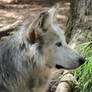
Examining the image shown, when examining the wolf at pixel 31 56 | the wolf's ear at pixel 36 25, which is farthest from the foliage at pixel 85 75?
the wolf's ear at pixel 36 25

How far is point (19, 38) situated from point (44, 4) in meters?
9.44

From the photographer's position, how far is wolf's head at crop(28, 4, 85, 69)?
2.44 metres

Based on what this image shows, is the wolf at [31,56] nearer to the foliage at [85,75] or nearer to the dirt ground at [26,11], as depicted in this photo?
the foliage at [85,75]

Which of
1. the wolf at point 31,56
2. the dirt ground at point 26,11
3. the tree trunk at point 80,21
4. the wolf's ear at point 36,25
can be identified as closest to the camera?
the wolf's ear at point 36,25

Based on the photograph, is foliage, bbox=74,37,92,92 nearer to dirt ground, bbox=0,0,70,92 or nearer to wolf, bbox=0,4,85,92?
wolf, bbox=0,4,85,92

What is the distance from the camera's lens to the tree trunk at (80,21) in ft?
15.4

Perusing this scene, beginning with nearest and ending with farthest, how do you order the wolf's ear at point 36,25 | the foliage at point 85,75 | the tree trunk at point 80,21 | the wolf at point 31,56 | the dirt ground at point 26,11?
1. the wolf's ear at point 36,25
2. the wolf at point 31,56
3. the foliage at point 85,75
4. the tree trunk at point 80,21
5. the dirt ground at point 26,11

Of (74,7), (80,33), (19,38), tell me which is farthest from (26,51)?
(74,7)

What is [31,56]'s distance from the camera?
2.60 metres

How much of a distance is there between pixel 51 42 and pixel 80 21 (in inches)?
91.1

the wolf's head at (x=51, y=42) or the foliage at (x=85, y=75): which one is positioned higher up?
the wolf's head at (x=51, y=42)

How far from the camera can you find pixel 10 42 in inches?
107

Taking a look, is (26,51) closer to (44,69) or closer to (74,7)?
(44,69)

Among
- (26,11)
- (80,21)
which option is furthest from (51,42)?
(26,11)
